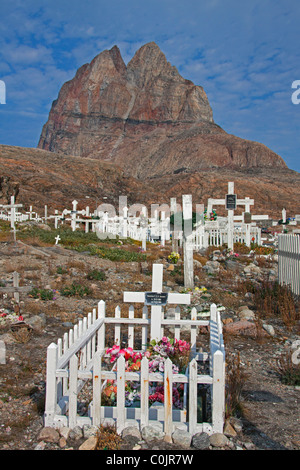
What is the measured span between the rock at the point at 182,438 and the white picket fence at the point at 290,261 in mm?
5837

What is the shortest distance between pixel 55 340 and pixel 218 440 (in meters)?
3.08

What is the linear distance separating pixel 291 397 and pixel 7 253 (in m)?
10.4

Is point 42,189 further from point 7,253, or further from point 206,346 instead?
point 206,346

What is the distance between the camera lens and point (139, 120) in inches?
5448

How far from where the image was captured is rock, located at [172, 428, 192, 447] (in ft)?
9.66

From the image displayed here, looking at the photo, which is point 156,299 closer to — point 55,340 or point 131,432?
point 131,432

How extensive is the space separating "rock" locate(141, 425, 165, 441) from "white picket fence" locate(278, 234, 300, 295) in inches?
232

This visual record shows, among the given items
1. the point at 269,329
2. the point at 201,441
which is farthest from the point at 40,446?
the point at 269,329

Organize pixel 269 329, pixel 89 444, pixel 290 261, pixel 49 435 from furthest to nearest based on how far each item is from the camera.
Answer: pixel 290 261
pixel 269 329
pixel 49 435
pixel 89 444

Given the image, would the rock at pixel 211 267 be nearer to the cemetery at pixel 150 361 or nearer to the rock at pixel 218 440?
the cemetery at pixel 150 361

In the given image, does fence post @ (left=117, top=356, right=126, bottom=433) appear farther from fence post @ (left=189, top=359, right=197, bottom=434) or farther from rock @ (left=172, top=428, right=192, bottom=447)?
fence post @ (left=189, top=359, right=197, bottom=434)

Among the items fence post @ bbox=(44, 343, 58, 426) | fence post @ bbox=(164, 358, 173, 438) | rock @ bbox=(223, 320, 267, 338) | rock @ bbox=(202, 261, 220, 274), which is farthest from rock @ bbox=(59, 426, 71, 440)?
rock @ bbox=(202, 261, 220, 274)

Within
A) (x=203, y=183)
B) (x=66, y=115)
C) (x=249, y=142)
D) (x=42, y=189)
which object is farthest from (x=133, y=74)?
(x=42, y=189)

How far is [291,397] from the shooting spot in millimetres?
3863
